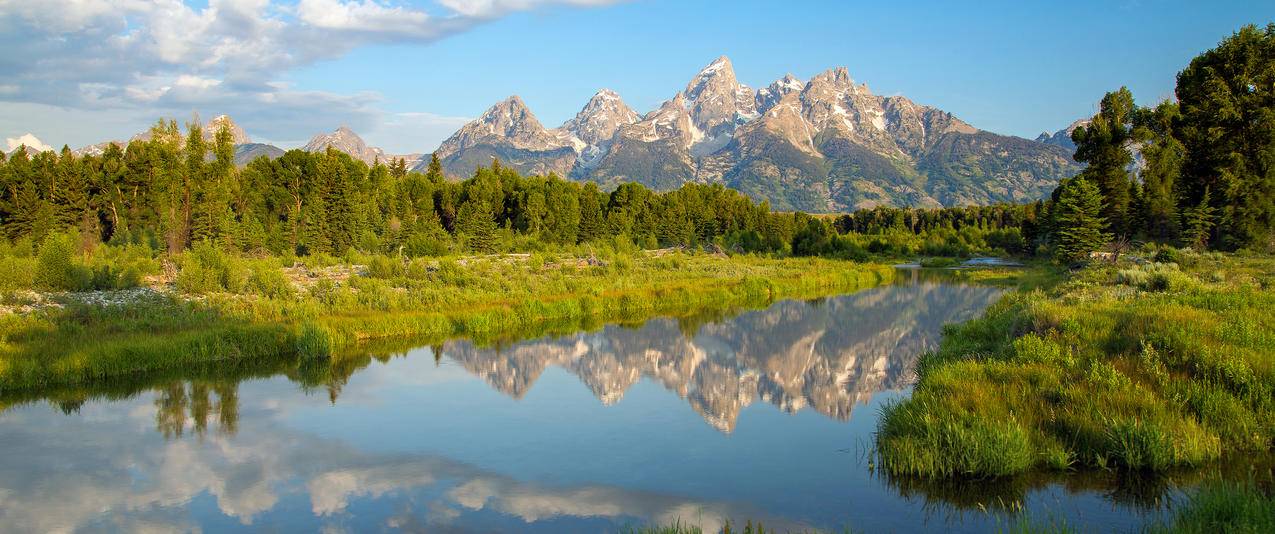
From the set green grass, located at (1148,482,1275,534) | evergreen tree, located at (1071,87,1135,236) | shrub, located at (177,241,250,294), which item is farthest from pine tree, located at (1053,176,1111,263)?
shrub, located at (177,241,250,294)

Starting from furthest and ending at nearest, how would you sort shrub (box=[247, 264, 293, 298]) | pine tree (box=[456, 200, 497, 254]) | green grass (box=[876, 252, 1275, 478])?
1. pine tree (box=[456, 200, 497, 254])
2. shrub (box=[247, 264, 293, 298])
3. green grass (box=[876, 252, 1275, 478])

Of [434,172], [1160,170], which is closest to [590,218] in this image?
[434,172]

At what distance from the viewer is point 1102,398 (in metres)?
12.6

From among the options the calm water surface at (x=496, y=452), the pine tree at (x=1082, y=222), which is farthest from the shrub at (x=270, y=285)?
the pine tree at (x=1082, y=222)

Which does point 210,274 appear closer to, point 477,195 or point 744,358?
point 744,358

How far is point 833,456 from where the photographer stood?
13.5 metres

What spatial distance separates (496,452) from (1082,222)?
4824 cm

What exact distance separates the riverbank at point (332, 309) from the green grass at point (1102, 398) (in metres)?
17.6

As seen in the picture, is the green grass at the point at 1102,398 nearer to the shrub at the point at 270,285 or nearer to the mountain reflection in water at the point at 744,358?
the mountain reflection in water at the point at 744,358

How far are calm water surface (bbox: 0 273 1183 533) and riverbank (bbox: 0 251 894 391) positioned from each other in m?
1.94

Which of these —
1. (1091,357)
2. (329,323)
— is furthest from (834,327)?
(329,323)

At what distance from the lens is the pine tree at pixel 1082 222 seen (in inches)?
1944

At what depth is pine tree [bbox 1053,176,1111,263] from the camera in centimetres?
4938

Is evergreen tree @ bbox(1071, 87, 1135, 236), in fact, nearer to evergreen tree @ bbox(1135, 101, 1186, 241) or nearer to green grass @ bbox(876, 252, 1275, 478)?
evergreen tree @ bbox(1135, 101, 1186, 241)
